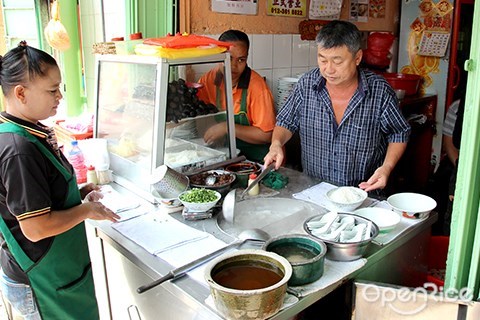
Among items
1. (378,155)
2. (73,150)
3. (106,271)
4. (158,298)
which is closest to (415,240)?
(378,155)

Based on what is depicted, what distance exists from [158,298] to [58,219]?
1.51ft

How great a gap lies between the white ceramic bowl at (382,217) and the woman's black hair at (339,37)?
820 mm

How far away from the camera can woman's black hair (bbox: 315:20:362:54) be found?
2.11m

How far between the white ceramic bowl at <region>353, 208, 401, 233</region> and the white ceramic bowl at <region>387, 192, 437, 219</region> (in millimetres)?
67

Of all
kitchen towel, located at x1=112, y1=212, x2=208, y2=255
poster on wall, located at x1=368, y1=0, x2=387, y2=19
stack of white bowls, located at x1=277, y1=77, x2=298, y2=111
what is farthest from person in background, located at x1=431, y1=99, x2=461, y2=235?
kitchen towel, located at x1=112, y1=212, x2=208, y2=255

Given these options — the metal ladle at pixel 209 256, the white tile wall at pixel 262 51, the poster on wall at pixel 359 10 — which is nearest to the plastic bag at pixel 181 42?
the metal ladle at pixel 209 256

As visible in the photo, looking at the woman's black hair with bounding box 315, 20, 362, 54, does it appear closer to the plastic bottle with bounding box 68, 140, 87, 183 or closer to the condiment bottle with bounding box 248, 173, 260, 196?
the condiment bottle with bounding box 248, 173, 260, 196

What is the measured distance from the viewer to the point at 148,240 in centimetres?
165

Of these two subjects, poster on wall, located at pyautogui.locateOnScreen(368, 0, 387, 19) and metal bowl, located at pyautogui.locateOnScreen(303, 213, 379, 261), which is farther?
poster on wall, located at pyautogui.locateOnScreen(368, 0, 387, 19)

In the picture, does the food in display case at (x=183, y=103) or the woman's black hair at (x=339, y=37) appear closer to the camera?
the food in display case at (x=183, y=103)

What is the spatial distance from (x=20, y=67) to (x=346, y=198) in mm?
1318

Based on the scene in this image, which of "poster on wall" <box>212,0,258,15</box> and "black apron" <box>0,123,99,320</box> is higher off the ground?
"poster on wall" <box>212,0,258,15</box>

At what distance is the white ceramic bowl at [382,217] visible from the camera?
164 cm

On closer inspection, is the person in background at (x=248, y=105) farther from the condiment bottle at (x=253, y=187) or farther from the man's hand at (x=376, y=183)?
the man's hand at (x=376, y=183)
